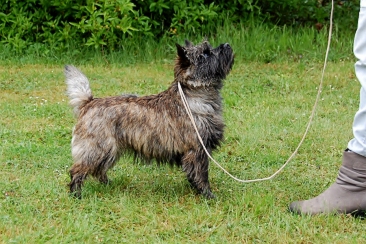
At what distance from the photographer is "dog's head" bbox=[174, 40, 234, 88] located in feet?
14.7

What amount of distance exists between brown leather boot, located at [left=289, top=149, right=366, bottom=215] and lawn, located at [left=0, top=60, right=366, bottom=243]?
67 millimetres

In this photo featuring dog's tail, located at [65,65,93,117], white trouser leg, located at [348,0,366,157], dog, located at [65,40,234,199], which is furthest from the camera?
dog's tail, located at [65,65,93,117]

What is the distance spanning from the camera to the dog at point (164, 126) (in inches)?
176

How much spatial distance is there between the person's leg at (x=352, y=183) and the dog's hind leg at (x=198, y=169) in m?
0.66

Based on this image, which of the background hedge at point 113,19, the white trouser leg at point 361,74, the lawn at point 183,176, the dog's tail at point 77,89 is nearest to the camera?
the white trouser leg at point 361,74

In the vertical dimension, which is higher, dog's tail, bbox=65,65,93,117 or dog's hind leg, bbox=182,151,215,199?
dog's tail, bbox=65,65,93,117

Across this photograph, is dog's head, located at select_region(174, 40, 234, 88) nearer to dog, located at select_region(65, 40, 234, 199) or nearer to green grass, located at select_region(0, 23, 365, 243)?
dog, located at select_region(65, 40, 234, 199)

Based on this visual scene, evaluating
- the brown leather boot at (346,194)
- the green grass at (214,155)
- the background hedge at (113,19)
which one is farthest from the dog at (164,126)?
the background hedge at (113,19)

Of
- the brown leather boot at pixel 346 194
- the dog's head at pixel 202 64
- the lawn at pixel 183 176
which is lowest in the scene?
the lawn at pixel 183 176

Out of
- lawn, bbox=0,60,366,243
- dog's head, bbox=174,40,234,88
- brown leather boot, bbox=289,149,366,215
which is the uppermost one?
dog's head, bbox=174,40,234,88

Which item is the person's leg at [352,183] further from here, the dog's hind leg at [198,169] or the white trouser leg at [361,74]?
the dog's hind leg at [198,169]

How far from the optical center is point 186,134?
448cm

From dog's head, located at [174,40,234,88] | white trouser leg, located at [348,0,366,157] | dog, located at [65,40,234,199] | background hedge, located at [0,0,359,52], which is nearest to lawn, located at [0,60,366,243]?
dog, located at [65,40,234,199]

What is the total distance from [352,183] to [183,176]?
4.84 feet
